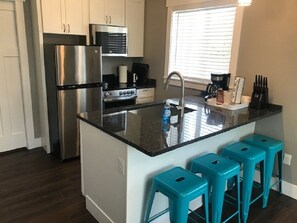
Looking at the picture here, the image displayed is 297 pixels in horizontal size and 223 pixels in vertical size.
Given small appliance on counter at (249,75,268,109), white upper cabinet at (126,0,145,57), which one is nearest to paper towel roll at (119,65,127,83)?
white upper cabinet at (126,0,145,57)

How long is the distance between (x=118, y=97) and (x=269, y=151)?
2.25m

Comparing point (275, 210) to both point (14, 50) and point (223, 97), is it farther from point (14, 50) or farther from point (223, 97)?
point (14, 50)

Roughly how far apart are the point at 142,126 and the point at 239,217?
4.04 ft

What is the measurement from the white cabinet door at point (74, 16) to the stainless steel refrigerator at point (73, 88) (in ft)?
1.35

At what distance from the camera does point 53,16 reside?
10.5 ft

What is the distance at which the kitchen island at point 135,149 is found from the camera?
5.78 ft

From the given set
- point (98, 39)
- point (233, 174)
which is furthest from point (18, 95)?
point (233, 174)

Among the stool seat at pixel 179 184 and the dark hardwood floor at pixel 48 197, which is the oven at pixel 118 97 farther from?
the stool seat at pixel 179 184

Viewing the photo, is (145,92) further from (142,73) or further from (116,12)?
(116,12)

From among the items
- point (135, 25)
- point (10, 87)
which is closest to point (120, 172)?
point (10, 87)

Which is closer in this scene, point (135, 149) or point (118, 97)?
point (135, 149)

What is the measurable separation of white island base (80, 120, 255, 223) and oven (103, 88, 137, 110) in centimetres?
145

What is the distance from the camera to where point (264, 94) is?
2.67 metres

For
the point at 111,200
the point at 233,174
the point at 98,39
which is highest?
the point at 98,39
